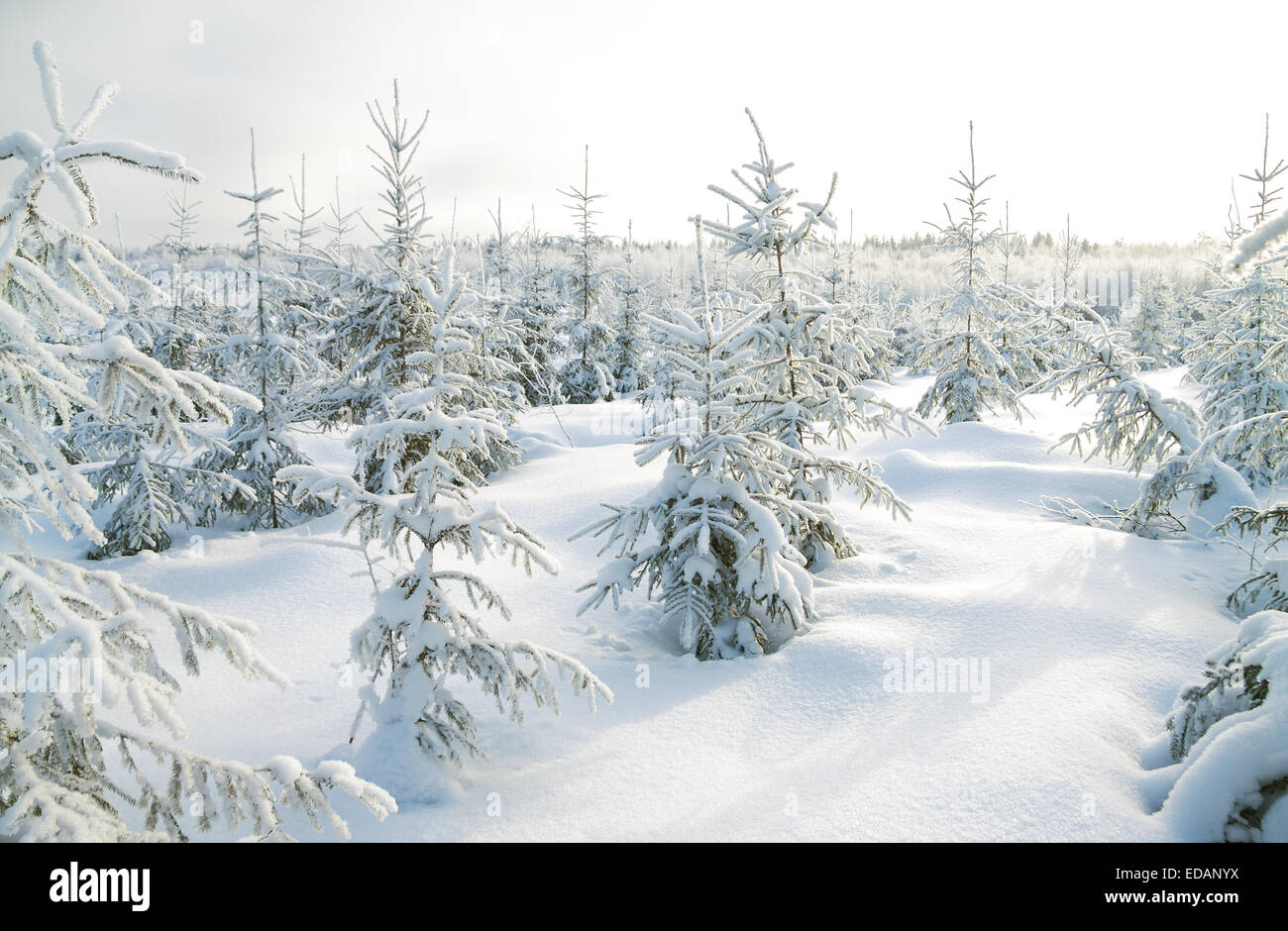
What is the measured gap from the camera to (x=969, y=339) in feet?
43.4

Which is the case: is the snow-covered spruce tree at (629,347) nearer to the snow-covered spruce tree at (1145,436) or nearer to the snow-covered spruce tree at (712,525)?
the snow-covered spruce tree at (1145,436)

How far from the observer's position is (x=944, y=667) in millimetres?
4336

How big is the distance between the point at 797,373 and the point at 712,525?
2.17m

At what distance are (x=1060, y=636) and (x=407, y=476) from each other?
4360 mm

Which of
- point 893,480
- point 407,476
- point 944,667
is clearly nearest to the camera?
point 407,476

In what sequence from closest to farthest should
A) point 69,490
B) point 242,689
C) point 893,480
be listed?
point 69,490
point 242,689
point 893,480

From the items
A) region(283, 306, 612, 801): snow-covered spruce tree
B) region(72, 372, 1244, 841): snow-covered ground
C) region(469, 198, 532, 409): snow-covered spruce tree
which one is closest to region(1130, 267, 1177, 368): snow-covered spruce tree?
region(469, 198, 532, 409): snow-covered spruce tree

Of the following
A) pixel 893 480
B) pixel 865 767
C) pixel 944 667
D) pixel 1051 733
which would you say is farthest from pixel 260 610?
pixel 893 480

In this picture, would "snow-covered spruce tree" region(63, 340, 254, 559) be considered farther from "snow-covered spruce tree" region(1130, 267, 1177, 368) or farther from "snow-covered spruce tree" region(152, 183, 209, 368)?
"snow-covered spruce tree" region(1130, 267, 1177, 368)

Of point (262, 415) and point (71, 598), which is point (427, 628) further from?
point (262, 415)

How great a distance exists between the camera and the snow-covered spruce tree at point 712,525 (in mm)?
4770

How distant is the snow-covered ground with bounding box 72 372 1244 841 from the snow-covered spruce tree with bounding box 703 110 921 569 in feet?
2.39

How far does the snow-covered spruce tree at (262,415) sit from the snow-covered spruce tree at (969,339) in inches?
445
